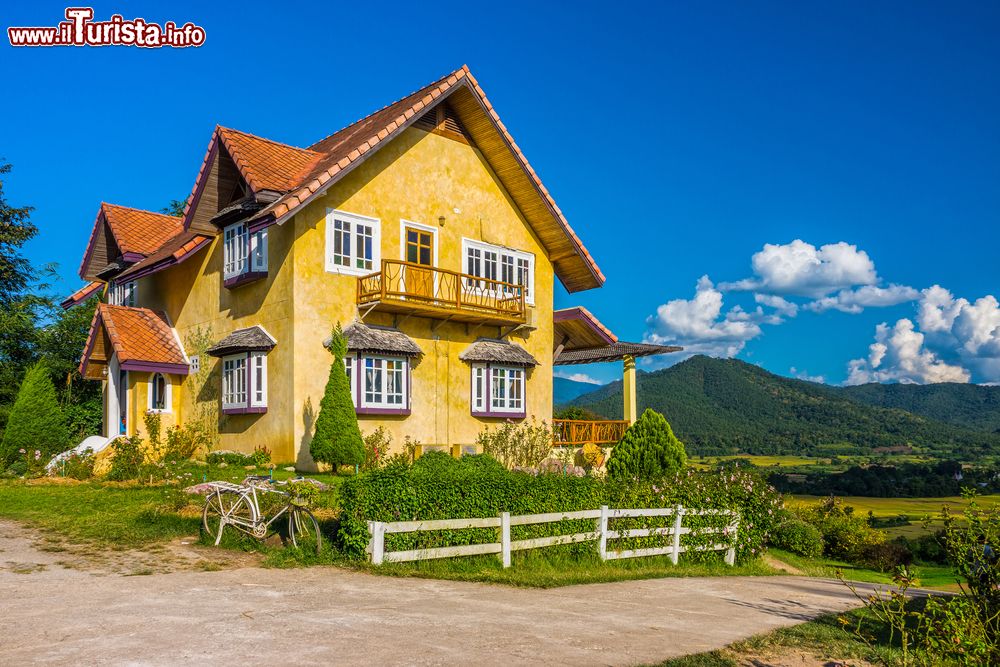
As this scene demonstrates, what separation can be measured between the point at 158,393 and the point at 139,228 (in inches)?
288

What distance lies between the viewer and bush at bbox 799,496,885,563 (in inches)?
1131

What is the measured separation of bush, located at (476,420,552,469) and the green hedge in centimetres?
980

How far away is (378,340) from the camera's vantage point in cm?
2288

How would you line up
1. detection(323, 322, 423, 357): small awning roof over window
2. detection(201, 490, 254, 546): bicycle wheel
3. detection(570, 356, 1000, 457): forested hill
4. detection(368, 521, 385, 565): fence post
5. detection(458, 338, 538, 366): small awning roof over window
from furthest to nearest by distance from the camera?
1. detection(570, 356, 1000, 457): forested hill
2. detection(458, 338, 538, 366): small awning roof over window
3. detection(323, 322, 423, 357): small awning roof over window
4. detection(201, 490, 254, 546): bicycle wheel
5. detection(368, 521, 385, 565): fence post

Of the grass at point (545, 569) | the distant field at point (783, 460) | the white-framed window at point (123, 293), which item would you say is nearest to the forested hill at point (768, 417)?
the distant field at point (783, 460)

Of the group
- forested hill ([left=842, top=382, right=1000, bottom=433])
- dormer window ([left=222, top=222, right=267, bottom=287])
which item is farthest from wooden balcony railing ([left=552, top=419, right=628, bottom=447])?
forested hill ([left=842, top=382, right=1000, bottom=433])

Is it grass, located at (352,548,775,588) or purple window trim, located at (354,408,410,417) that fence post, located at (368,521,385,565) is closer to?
grass, located at (352,548,775,588)

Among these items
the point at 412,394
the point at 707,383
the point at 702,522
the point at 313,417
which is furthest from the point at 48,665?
the point at 707,383

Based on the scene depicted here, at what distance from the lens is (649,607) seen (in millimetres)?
10859

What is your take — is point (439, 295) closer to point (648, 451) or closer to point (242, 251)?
point (242, 251)

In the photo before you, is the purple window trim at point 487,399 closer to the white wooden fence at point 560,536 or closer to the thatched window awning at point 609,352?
the thatched window awning at point 609,352

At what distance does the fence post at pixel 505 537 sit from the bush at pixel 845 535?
1888 centimetres

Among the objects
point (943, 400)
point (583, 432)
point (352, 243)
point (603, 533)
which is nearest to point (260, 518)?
point (603, 533)

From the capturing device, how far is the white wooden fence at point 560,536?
11.8 meters
